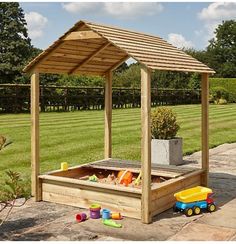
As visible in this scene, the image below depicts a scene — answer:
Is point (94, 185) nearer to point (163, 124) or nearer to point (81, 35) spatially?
point (81, 35)

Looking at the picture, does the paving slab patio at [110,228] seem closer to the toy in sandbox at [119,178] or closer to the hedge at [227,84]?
the toy in sandbox at [119,178]

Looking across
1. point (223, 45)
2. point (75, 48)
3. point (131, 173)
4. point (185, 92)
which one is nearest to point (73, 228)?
point (131, 173)

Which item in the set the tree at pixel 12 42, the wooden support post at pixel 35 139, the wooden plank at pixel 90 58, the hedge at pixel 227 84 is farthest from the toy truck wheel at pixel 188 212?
the hedge at pixel 227 84

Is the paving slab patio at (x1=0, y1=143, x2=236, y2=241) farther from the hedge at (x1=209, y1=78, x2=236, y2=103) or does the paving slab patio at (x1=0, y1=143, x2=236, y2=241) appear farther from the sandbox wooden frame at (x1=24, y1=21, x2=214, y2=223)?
the hedge at (x1=209, y1=78, x2=236, y2=103)

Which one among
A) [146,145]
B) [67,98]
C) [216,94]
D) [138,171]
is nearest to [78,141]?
[138,171]

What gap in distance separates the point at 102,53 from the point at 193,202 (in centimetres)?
A: 353

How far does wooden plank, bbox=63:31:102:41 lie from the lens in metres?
6.70

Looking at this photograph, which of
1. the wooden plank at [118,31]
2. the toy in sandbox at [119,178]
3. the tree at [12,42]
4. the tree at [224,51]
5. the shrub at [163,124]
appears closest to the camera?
the wooden plank at [118,31]

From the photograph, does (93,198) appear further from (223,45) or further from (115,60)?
(223,45)

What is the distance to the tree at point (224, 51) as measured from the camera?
83.1 m

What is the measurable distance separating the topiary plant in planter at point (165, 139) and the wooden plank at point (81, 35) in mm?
3938

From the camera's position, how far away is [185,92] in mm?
41906

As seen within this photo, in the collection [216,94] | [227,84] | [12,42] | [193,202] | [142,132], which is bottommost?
[193,202]

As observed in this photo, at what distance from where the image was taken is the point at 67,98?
29.5 meters
